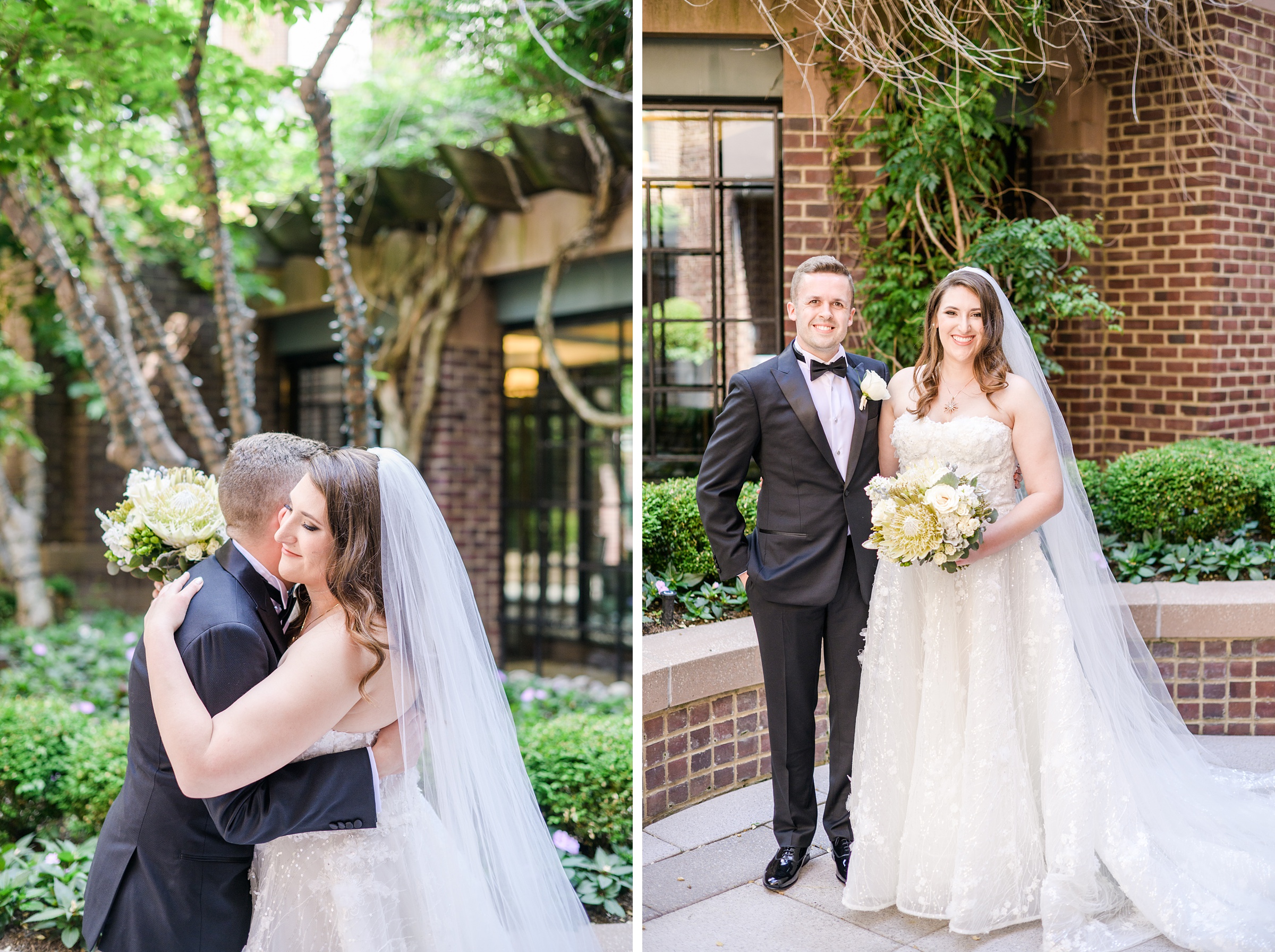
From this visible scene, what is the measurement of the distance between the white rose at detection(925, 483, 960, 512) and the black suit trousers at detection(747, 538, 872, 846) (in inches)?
16.3

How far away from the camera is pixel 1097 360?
6266 mm

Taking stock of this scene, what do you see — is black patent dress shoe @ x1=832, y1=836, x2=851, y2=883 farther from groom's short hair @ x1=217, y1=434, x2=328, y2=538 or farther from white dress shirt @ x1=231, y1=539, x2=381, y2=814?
groom's short hair @ x1=217, y1=434, x2=328, y2=538

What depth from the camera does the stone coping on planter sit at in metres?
3.65

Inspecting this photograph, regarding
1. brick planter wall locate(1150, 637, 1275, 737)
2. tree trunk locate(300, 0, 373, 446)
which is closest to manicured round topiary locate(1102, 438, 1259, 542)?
brick planter wall locate(1150, 637, 1275, 737)

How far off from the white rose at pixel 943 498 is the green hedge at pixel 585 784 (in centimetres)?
160

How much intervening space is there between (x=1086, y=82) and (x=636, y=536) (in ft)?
16.0

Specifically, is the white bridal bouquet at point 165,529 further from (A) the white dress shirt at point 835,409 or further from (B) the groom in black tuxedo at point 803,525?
(A) the white dress shirt at point 835,409

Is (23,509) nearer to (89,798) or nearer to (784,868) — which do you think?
(89,798)

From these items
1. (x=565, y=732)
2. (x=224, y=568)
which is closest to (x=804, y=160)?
(x=565, y=732)

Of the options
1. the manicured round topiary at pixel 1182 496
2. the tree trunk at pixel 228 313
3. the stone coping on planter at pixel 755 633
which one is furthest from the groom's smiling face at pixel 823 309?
the tree trunk at pixel 228 313

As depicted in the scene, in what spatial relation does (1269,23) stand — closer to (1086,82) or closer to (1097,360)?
(1086,82)

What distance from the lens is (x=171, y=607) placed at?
7.16ft

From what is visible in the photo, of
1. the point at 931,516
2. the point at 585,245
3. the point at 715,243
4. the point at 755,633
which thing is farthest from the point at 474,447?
the point at 931,516

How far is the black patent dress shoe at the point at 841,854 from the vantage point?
324 cm
